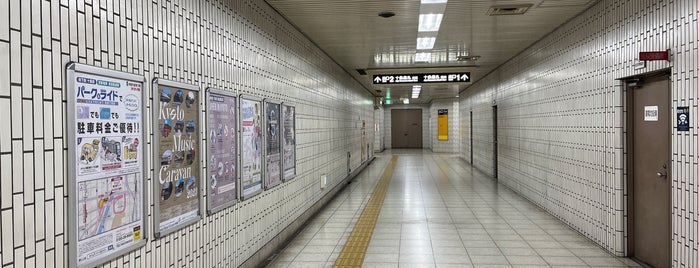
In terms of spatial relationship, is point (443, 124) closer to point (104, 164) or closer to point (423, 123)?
point (423, 123)

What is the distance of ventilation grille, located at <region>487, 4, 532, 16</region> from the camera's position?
562cm

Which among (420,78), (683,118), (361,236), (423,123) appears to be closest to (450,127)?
(423,123)

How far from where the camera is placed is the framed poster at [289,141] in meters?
5.71

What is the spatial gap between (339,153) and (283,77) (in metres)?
4.46

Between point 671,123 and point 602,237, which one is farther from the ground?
point 671,123

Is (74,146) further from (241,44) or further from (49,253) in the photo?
(241,44)

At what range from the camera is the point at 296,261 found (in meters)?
4.88

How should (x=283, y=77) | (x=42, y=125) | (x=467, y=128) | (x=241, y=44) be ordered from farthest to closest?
(x=467, y=128) → (x=283, y=77) → (x=241, y=44) → (x=42, y=125)

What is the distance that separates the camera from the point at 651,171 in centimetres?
455

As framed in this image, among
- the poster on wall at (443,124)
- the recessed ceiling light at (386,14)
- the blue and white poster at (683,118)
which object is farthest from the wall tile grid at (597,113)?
the poster on wall at (443,124)

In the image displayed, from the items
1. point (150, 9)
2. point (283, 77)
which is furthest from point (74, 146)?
point (283, 77)

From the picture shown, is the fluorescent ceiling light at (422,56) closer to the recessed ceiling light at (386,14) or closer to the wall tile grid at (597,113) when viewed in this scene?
the wall tile grid at (597,113)

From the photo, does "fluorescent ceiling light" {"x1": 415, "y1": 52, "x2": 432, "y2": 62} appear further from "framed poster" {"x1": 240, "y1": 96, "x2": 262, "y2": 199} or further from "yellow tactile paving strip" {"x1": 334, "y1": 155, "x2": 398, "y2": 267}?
"framed poster" {"x1": 240, "y1": 96, "x2": 262, "y2": 199}

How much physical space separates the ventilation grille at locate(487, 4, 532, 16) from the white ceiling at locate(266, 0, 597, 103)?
8 cm
